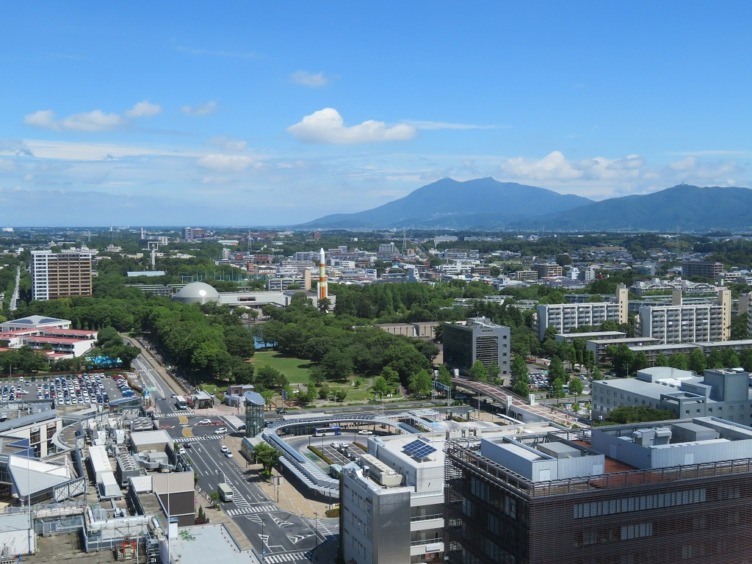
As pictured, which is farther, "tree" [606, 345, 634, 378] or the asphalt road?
"tree" [606, 345, 634, 378]

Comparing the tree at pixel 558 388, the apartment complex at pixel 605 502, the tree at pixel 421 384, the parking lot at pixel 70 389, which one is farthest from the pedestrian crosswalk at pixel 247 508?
the tree at pixel 558 388

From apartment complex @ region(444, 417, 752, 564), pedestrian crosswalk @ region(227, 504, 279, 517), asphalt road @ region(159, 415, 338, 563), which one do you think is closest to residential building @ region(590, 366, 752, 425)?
asphalt road @ region(159, 415, 338, 563)

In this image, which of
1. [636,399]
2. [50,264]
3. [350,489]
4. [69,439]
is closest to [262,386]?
[69,439]

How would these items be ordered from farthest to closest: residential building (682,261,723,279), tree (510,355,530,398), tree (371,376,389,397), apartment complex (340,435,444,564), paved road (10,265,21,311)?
1. residential building (682,261,723,279)
2. paved road (10,265,21,311)
3. tree (371,376,389,397)
4. tree (510,355,530,398)
5. apartment complex (340,435,444,564)

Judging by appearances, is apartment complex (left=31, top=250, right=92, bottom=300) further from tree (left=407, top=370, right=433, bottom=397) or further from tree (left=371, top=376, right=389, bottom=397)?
tree (left=407, top=370, right=433, bottom=397)

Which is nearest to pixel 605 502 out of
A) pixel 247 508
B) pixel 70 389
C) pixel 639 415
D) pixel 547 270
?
pixel 247 508

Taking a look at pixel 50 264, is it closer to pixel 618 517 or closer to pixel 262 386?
pixel 262 386
